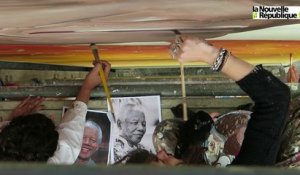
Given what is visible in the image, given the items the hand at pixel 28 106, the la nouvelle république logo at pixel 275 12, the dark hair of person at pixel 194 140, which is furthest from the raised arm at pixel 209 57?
the hand at pixel 28 106

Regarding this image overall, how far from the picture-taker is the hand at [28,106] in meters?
1.39

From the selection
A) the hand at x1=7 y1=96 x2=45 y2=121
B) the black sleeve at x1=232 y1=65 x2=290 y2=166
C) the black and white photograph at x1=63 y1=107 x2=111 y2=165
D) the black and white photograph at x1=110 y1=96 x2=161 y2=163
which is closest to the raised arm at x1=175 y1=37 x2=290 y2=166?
the black sleeve at x1=232 y1=65 x2=290 y2=166

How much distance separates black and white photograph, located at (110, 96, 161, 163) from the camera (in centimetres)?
136

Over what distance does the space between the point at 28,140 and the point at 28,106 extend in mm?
218

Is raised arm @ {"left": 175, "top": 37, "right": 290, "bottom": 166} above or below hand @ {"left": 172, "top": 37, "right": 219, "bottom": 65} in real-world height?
below

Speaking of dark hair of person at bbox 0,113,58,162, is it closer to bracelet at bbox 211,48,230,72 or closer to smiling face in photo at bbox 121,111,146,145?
smiling face in photo at bbox 121,111,146,145

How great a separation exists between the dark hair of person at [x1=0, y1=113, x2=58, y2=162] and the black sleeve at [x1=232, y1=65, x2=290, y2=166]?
57cm

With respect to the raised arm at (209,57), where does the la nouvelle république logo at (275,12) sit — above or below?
above

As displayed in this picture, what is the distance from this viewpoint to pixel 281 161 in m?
1.09

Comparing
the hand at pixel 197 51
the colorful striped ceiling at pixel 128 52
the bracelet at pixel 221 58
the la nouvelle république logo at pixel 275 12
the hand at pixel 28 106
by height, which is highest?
the la nouvelle république logo at pixel 275 12

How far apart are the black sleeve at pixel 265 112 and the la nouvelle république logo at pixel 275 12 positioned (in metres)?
0.17

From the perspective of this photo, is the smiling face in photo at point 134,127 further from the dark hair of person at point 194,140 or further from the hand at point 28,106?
the hand at point 28,106

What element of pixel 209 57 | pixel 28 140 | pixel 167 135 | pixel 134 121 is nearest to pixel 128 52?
pixel 134 121

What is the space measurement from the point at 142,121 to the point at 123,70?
0.80m
